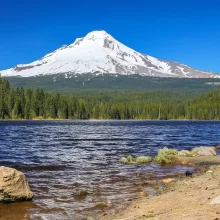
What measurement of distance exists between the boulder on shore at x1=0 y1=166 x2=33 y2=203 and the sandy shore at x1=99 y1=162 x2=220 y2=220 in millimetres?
4925

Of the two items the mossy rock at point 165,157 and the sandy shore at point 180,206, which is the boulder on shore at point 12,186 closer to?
the sandy shore at point 180,206

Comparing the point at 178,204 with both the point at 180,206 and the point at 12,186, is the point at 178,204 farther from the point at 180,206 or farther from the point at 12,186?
the point at 12,186

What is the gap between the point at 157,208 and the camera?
14070 millimetres

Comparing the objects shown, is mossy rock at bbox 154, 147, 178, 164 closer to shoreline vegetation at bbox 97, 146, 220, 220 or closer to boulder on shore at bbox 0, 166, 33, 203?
shoreline vegetation at bbox 97, 146, 220, 220

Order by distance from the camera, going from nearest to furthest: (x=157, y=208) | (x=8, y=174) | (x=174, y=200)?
(x=157, y=208) < (x=174, y=200) < (x=8, y=174)

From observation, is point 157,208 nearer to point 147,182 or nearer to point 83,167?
point 147,182

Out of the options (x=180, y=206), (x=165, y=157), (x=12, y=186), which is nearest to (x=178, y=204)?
(x=180, y=206)

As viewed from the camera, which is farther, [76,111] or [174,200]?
[76,111]

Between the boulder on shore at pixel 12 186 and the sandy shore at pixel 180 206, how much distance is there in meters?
4.92

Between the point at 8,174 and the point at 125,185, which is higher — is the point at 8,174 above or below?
above

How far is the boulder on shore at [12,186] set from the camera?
16.1 metres

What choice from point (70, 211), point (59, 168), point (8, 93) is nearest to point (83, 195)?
point (70, 211)

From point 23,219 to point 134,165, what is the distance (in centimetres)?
1594

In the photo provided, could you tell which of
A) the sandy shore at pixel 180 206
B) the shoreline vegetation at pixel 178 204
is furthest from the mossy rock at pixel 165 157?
the sandy shore at pixel 180 206
